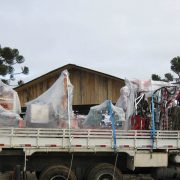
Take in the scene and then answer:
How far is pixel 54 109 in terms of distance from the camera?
36.7ft

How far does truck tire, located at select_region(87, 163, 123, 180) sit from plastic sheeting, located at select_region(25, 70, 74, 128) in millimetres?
1279

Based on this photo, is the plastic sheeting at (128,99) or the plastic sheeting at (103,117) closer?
the plastic sheeting at (103,117)

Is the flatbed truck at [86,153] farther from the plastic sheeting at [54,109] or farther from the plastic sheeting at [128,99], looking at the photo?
the plastic sheeting at [128,99]

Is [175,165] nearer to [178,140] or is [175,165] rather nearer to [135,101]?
[178,140]

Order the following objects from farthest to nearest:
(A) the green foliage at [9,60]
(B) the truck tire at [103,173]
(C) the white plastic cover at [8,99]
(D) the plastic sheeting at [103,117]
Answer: (A) the green foliage at [9,60] < (D) the plastic sheeting at [103,117] < (C) the white plastic cover at [8,99] < (B) the truck tire at [103,173]

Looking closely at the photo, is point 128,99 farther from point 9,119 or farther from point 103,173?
point 9,119

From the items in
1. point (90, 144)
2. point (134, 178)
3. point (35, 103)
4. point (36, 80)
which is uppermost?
point (36, 80)

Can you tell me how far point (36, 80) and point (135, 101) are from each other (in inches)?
512

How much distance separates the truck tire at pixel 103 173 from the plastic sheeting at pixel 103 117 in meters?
1.24

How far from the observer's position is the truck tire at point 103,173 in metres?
10.9

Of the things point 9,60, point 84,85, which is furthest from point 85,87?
point 9,60

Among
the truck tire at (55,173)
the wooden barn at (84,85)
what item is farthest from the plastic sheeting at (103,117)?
the wooden barn at (84,85)

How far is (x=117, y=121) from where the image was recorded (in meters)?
11.8

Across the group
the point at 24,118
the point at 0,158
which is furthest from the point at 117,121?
the point at 0,158
